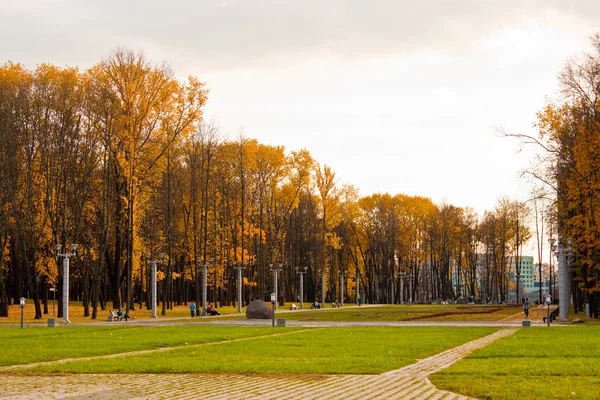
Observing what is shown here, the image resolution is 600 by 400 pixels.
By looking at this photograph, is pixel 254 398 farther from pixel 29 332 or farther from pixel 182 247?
pixel 182 247

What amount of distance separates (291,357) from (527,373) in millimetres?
6440

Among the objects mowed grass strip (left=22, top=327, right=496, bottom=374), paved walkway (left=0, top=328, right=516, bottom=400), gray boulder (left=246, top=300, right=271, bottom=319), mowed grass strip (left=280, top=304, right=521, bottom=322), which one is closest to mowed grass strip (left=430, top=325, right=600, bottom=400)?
paved walkway (left=0, top=328, right=516, bottom=400)

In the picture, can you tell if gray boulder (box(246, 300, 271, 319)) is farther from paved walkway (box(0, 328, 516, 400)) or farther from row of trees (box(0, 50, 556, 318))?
paved walkway (box(0, 328, 516, 400))

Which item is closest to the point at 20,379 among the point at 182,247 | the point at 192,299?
→ the point at 182,247

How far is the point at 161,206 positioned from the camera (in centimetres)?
6094

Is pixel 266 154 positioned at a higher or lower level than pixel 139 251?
higher

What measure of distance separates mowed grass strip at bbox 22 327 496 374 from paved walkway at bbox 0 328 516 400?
97cm

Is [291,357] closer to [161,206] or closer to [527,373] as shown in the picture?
[527,373]

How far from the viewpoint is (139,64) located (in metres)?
48.0

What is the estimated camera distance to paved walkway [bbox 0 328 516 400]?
11.7 m

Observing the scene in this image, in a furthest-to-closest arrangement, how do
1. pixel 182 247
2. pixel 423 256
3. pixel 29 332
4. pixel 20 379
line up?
1. pixel 423 256
2. pixel 182 247
3. pixel 29 332
4. pixel 20 379

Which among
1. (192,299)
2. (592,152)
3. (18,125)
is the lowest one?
(192,299)

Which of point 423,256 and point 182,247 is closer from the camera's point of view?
point 182,247

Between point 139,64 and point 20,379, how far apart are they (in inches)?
1421
